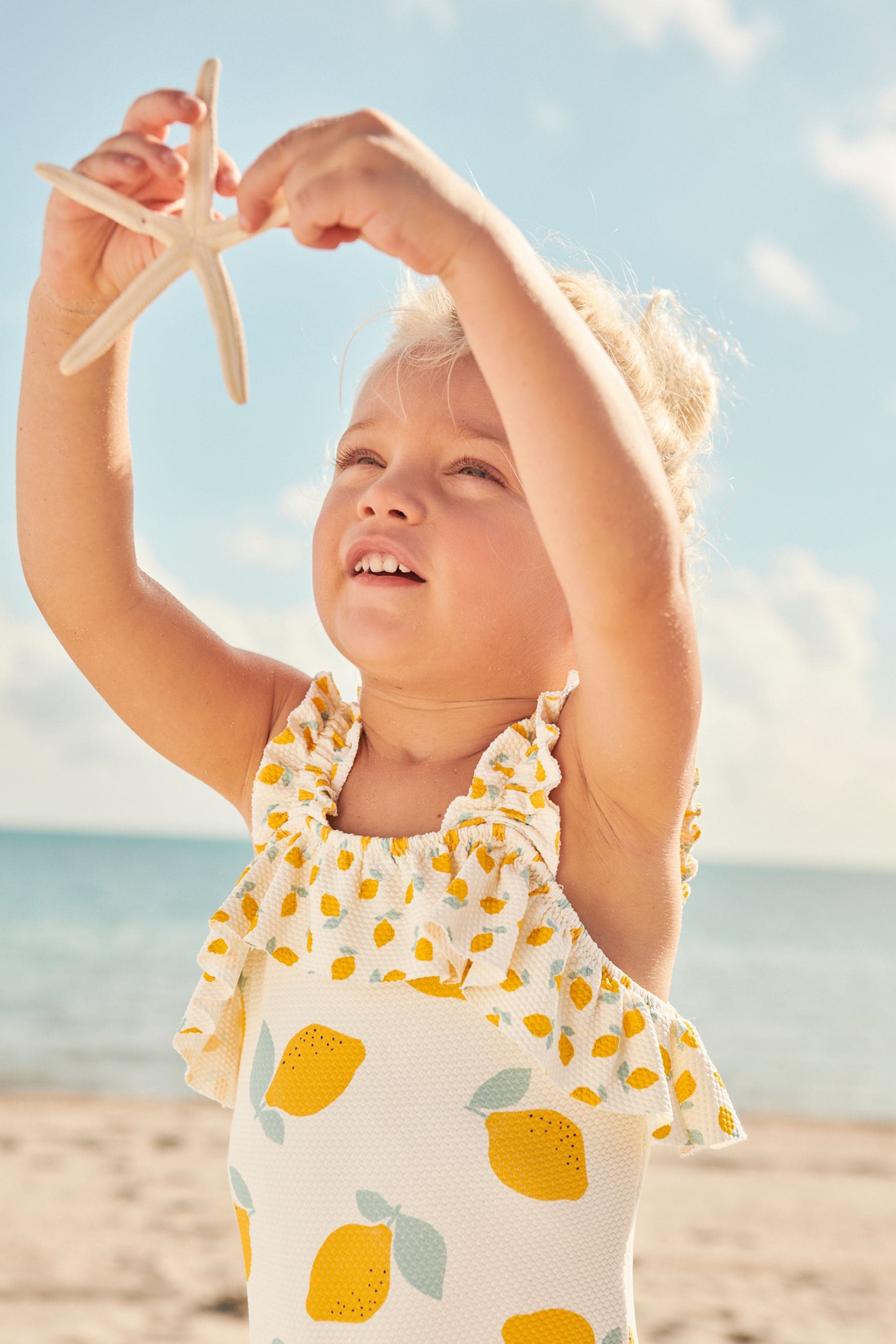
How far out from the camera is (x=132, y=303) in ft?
4.47

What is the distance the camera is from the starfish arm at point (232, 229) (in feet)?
3.99

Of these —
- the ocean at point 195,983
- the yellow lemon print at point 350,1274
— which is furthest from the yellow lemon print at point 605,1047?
A: the ocean at point 195,983

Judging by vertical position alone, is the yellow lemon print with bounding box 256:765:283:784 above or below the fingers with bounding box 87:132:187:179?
below

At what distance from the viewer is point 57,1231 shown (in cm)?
545

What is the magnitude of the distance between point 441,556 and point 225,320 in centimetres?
48

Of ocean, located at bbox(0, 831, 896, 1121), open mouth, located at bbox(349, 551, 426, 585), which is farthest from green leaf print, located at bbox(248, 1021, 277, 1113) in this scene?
ocean, located at bbox(0, 831, 896, 1121)

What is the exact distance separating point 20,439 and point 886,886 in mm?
58279

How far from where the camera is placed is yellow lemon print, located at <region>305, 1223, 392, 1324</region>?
1398 millimetres

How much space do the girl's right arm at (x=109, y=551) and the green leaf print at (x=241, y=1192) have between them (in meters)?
0.55

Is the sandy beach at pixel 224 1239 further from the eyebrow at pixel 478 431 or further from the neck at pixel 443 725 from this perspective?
the eyebrow at pixel 478 431

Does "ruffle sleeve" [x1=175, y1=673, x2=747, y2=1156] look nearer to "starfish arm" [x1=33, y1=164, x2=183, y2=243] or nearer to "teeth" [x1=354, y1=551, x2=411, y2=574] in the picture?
"teeth" [x1=354, y1=551, x2=411, y2=574]

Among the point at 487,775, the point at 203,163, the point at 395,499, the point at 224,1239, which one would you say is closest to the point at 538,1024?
the point at 487,775

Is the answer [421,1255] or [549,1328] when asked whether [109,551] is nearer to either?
[421,1255]

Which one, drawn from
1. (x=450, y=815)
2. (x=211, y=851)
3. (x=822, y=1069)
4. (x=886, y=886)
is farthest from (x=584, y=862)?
(x=886, y=886)
